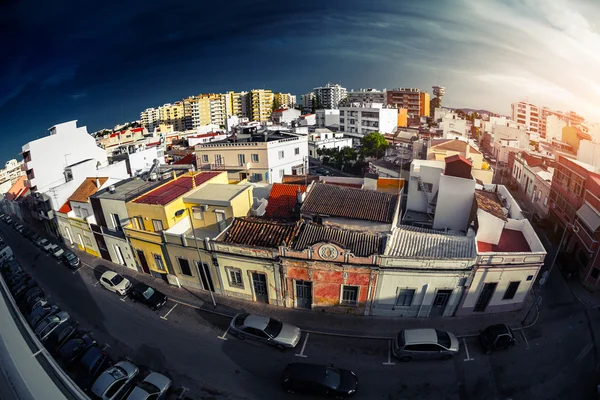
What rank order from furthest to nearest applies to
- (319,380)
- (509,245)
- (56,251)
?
1. (56,251)
2. (509,245)
3. (319,380)

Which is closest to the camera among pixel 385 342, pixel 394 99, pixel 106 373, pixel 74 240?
pixel 106 373

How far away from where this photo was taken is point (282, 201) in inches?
1277

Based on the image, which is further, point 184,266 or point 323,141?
point 323,141

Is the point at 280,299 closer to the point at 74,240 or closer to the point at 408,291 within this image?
the point at 408,291

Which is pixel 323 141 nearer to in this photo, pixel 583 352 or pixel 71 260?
pixel 71 260

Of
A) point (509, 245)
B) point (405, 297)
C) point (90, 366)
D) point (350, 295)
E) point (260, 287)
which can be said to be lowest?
point (90, 366)

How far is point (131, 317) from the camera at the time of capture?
82.7ft

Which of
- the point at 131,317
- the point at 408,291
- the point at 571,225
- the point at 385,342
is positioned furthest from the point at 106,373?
the point at 571,225

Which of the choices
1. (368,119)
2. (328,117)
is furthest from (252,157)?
(328,117)

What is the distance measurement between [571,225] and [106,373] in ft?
127

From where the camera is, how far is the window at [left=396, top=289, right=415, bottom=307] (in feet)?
74.4

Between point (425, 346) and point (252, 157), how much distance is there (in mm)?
35759

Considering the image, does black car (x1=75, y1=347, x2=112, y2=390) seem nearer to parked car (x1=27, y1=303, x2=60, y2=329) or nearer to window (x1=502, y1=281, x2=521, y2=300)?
parked car (x1=27, y1=303, x2=60, y2=329)

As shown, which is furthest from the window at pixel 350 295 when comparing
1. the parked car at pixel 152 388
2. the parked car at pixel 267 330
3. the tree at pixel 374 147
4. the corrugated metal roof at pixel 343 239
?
the tree at pixel 374 147
